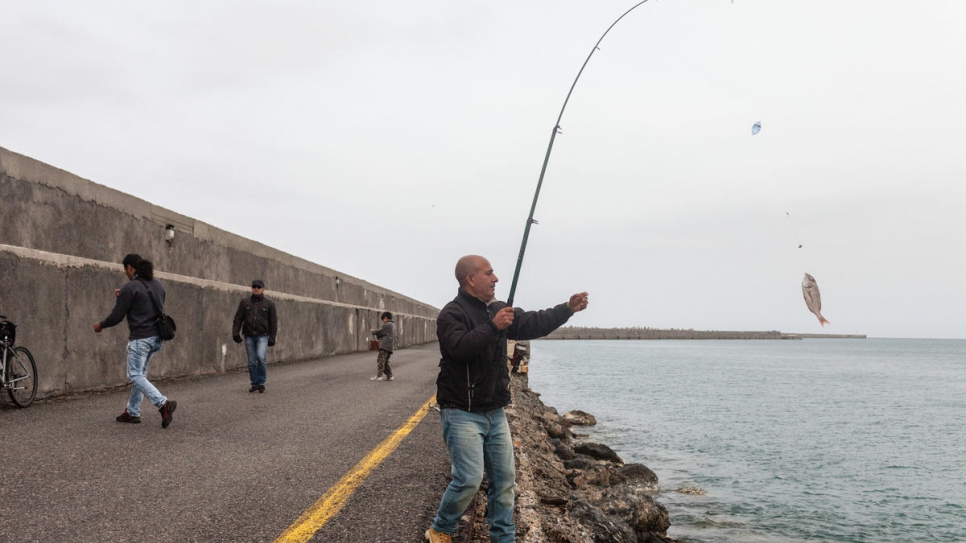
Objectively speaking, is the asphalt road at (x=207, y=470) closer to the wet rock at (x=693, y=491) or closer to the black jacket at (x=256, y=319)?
the black jacket at (x=256, y=319)

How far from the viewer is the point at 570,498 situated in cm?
783

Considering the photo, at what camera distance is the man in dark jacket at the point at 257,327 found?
432 inches

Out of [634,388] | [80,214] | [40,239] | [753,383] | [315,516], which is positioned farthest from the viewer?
[753,383]

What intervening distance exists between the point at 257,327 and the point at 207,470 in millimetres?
5657

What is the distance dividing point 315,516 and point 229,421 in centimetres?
405

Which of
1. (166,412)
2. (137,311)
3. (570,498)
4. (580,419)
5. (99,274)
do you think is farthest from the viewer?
(580,419)

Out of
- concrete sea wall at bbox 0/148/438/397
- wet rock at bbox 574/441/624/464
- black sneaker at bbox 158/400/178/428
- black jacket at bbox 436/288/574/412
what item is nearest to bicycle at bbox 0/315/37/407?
concrete sea wall at bbox 0/148/438/397

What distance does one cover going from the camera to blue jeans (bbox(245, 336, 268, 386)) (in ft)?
35.6

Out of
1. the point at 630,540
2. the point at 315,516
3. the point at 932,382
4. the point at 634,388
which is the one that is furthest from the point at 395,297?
the point at 932,382

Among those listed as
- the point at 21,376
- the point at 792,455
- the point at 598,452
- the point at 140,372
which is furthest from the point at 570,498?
the point at 792,455

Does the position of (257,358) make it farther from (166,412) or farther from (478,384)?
(478,384)

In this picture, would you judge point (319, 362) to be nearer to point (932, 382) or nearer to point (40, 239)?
point (40, 239)

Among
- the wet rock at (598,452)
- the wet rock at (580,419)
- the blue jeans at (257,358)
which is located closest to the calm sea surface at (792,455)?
the wet rock at (580,419)

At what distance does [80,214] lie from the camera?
9.96m
